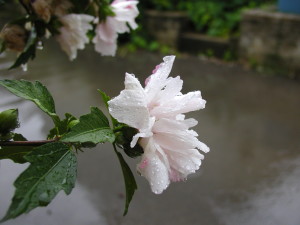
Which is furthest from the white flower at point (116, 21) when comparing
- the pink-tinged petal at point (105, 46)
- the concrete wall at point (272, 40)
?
the concrete wall at point (272, 40)

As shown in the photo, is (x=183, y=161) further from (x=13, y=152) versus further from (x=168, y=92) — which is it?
(x=13, y=152)

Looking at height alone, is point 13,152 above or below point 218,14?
above

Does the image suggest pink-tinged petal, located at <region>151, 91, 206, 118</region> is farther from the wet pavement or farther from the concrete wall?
the concrete wall

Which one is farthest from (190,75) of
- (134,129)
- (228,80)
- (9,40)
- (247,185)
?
(134,129)

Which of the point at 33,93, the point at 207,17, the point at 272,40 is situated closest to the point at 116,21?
the point at 33,93

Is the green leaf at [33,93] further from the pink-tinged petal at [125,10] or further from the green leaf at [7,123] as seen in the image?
the pink-tinged petal at [125,10]

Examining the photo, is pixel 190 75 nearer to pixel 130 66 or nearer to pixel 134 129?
pixel 130 66
